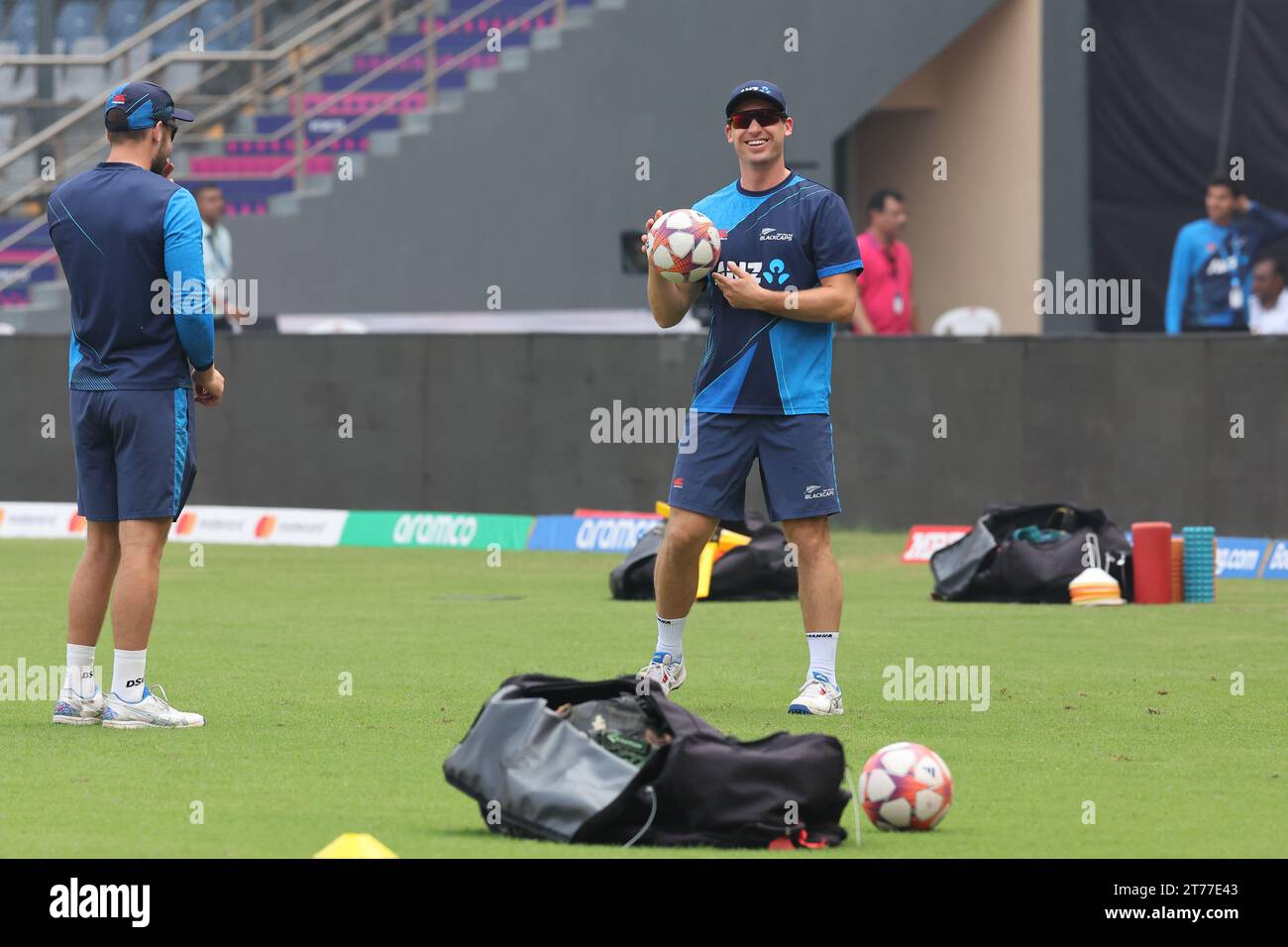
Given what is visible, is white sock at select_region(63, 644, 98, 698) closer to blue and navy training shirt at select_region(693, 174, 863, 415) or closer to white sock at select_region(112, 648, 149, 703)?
white sock at select_region(112, 648, 149, 703)

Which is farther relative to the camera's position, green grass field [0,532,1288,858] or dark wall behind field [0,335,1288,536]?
dark wall behind field [0,335,1288,536]

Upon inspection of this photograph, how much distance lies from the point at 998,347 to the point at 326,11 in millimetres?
14594

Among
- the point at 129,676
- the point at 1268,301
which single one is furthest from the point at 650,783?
the point at 1268,301

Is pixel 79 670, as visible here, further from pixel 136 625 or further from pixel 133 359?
pixel 133 359

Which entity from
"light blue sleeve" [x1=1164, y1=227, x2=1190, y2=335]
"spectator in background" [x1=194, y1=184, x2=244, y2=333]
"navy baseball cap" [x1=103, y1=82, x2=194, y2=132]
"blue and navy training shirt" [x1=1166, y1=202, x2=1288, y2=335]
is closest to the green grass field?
"navy baseball cap" [x1=103, y1=82, x2=194, y2=132]

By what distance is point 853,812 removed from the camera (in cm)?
751

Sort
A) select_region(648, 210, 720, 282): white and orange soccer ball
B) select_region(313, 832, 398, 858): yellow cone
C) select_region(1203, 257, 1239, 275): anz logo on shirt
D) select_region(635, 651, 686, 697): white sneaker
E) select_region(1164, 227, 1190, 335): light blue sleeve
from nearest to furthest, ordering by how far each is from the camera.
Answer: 1. select_region(313, 832, 398, 858): yellow cone
2. select_region(648, 210, 720, 282): white and orange soccer ball
3. select_region(635, 651, 686, 697): white sneaker
4. select_region(1164, 227, 1190, 335): light blue sleeve
5. select_region(1203, 257, 1239, 275): anz logo on shirt

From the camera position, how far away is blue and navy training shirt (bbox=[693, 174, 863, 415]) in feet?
31.8

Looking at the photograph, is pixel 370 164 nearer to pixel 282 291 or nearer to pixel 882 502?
pixel 282 291

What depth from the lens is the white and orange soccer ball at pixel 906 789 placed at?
23.2 feet

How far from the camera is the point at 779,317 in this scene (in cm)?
970

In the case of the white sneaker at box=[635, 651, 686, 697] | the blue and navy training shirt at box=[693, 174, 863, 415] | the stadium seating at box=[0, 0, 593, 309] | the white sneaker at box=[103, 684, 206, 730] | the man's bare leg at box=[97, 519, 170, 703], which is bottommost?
the white sneaker at box=[103, 684, 206, 730]
